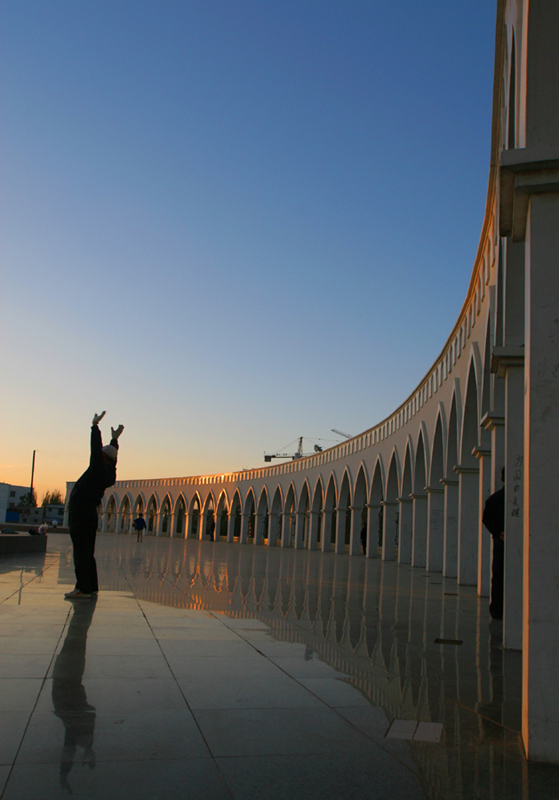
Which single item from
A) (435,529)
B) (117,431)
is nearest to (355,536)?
(435,529)

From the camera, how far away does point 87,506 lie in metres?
8.33

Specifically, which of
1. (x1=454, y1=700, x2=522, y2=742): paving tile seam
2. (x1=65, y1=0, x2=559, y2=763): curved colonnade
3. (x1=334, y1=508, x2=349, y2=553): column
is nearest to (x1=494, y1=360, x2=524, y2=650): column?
(x1=65, y1=0, x2=559, y2=763): curved colonnade

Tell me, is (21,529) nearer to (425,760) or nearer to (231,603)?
(231,603)

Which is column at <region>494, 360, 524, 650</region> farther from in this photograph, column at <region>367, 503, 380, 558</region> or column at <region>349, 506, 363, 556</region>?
column at <region>349, 506, 363, 556</region>

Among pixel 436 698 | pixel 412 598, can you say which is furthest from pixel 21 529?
pixel 436 698

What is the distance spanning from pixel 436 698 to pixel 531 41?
13.0 ft

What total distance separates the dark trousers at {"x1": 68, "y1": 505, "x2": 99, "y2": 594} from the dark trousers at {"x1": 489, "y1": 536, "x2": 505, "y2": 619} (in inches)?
206

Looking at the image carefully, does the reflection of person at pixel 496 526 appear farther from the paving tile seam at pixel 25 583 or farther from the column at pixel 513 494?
the paving tile seam at pixel 25 583

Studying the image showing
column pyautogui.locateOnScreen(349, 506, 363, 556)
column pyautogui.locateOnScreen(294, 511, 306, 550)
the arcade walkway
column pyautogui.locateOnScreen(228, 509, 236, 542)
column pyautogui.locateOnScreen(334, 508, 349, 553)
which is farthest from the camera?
column pyautogui.locateOnScreen(228, 509, 236, 542)

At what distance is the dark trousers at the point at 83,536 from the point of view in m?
8.24

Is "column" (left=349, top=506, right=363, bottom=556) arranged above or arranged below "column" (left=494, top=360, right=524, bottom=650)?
below

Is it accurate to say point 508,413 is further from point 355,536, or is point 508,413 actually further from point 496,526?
point 355,536

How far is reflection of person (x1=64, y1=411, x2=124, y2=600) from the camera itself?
8258 millimetres

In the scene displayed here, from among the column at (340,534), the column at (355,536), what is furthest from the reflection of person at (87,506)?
the column at (340,534)
